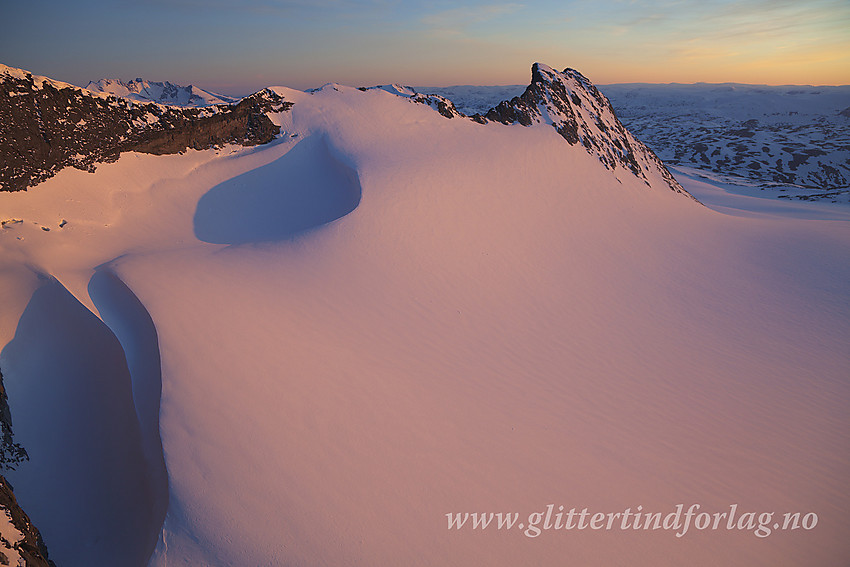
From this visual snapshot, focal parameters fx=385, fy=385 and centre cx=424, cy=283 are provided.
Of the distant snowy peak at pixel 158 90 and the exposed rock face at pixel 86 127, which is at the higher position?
the distant snowy peak at pixel 158 90

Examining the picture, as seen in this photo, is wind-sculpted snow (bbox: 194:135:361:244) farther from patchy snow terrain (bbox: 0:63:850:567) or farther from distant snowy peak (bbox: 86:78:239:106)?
distant snowy peak (bbox: 86:78:239:106)

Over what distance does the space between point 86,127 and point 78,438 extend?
7668 millimetres

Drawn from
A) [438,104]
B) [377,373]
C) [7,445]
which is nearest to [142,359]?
[7,445]

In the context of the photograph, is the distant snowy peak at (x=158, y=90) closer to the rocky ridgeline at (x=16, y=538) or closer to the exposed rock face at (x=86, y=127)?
the exposed rock face at (x=86, y=127)

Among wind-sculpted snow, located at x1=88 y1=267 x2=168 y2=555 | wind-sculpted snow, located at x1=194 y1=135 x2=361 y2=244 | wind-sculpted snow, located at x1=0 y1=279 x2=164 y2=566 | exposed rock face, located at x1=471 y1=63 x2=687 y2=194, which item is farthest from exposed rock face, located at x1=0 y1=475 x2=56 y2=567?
exposed rock face, located at x1=471 y1=63 x2=687 y2=194

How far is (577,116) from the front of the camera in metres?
19.1

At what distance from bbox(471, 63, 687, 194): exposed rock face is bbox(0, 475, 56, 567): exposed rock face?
1601 centimetres

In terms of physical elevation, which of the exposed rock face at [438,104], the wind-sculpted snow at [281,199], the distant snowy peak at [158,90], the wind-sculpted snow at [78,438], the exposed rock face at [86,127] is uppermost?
the distant snowy peak at [158,90]

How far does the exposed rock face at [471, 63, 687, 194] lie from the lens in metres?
17.1

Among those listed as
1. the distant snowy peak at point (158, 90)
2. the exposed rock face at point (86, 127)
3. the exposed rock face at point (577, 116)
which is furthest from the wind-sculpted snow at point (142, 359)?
the distant snowy peak at point (158, 90)

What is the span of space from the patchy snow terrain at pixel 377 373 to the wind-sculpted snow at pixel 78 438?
0.03 meters

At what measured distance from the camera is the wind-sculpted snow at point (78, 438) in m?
4.53

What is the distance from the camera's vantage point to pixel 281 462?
4.68 m

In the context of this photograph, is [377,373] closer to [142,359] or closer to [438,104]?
[142,359]
